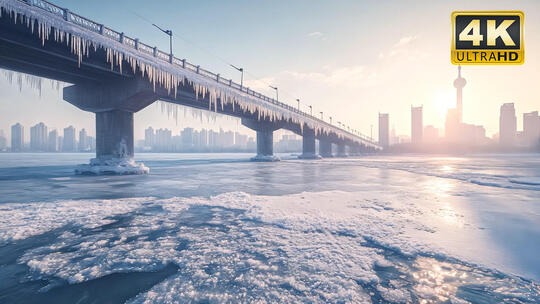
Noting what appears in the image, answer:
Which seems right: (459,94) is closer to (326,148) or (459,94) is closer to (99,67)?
(326,148)

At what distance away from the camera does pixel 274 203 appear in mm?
7754

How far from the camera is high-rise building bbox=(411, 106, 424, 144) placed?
17475 centimetres

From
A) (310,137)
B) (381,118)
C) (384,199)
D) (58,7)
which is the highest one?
(381,118)

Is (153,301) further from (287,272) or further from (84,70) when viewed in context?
(84,70)

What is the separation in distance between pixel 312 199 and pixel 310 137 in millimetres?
50116

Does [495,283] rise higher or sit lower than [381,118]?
lower

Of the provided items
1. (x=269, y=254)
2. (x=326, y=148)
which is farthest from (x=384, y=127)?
(x=269, y=254)

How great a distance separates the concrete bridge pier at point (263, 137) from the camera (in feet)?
141

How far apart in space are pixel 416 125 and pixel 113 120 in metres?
205

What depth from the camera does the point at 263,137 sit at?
44.6m

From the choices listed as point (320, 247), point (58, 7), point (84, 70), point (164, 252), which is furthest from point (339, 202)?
point (84, 70)

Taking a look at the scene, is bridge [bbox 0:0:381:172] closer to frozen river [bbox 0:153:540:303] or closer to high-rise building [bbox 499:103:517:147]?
frozen river [bbox 0:153:540:303]

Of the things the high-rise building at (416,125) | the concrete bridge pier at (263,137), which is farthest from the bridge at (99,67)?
the high-rise building at (416,125)

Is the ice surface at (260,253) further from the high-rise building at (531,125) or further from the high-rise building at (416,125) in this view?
the high-rise building at (531,125)
